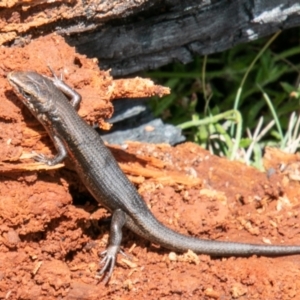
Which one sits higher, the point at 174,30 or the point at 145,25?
the point at 145,25

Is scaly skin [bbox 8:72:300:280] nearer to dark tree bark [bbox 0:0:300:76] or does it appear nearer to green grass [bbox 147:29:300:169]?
dark tree bark [bbox 0:0:300:76]

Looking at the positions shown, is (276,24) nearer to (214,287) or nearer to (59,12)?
(59,12)

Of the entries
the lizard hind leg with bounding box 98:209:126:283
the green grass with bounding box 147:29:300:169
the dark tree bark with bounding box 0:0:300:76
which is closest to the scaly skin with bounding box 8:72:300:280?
the lizard hind leg with bounding box 98:209:126:283

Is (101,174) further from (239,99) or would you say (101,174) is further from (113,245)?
(239,99)

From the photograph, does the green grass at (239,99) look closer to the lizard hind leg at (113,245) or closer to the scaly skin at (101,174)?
the scaly skin at (101,174)

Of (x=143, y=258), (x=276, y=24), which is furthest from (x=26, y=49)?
(x=276, y=24)

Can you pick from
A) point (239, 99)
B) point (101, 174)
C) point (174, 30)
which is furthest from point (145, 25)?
point (239, 99)

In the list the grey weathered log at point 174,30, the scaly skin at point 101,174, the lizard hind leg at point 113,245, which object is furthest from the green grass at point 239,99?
the lizard hind leg at point 113,245
